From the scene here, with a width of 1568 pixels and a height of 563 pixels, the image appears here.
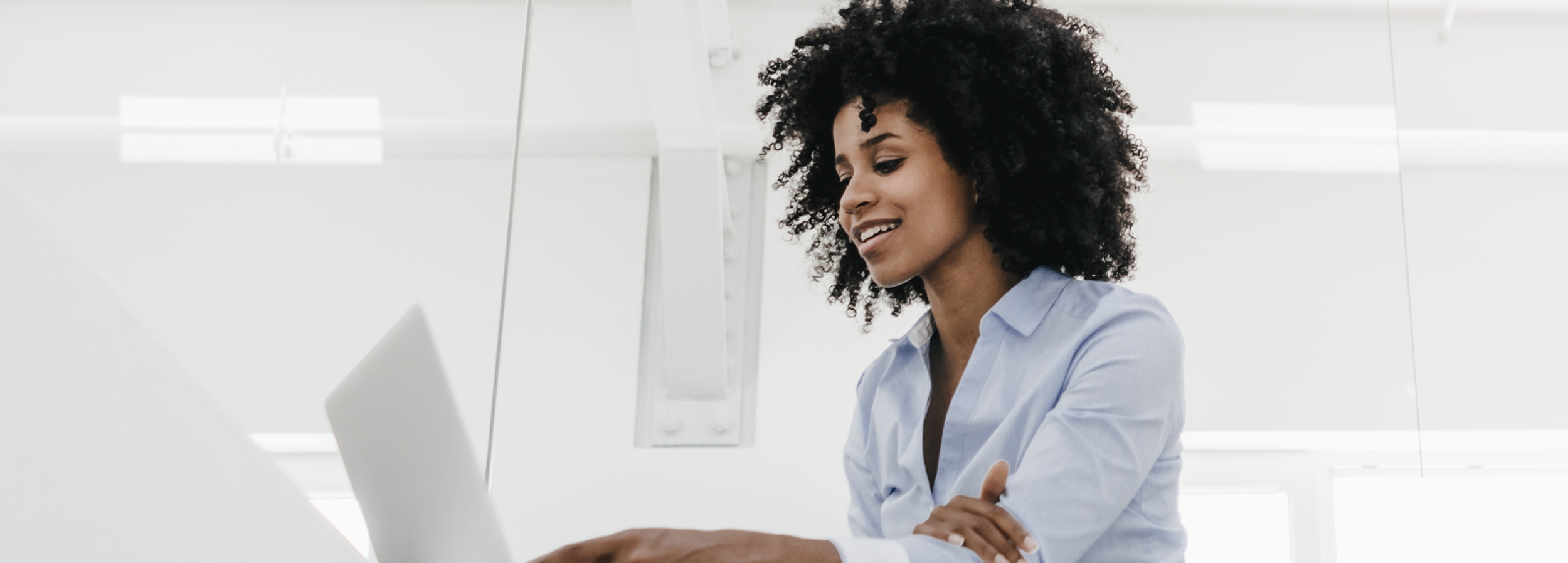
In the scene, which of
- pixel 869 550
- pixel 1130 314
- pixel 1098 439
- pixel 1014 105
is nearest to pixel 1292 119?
pixel 1014 105

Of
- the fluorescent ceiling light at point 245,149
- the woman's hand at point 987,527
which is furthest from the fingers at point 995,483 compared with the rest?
the fluorescent ceiling light at point 245,149

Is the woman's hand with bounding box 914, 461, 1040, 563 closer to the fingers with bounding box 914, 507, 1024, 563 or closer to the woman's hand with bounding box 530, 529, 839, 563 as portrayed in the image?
the fingers with bounding box 914, 507, 1024, 563

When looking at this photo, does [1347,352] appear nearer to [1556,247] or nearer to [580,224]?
[1556,247]

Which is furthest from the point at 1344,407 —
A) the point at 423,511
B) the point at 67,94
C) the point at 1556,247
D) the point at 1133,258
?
the point at 67,94

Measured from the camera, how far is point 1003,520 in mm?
737

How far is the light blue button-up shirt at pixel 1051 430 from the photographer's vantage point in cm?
76

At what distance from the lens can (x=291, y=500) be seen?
349mm

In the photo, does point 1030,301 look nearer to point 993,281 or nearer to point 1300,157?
point 993,281

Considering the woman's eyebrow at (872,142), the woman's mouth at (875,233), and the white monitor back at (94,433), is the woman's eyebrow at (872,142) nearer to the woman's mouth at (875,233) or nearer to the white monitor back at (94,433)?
the woman's mouth at (875,233)

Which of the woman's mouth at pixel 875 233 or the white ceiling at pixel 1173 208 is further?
the white ceiling at pixel 1173 208

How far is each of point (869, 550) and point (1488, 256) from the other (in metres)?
2.01

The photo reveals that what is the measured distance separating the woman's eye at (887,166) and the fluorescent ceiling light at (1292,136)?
1.41 metres

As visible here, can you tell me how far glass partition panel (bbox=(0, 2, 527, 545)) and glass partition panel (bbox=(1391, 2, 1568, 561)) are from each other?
1740 mm

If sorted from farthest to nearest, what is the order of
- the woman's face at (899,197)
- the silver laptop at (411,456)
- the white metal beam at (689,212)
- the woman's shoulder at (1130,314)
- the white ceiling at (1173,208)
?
the white ceiling at (1173,208) → the white metal beam at (689,212) → the woman's face at (899,197) → the woman's shoulder at (1130,314) → the silver laptop at (411,456)
